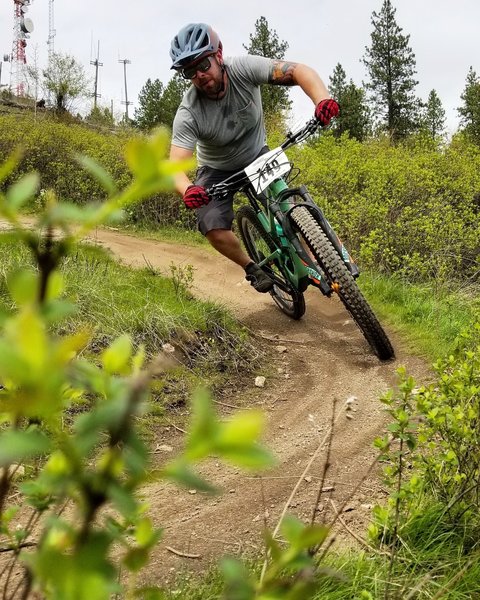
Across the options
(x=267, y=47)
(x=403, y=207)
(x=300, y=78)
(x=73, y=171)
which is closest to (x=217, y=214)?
(x=300, y=78)

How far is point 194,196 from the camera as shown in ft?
13.7

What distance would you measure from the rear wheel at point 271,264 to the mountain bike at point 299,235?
0.09 m

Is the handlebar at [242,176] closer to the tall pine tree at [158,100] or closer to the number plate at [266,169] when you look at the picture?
the number plate at [266,169]

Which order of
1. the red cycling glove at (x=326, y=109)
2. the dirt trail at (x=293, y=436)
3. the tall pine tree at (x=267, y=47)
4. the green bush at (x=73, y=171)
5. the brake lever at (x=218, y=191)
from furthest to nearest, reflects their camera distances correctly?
the tall pine tree at (x=267, y=47), the green bush at (x=73, y=171), the brake lever at (x=218, y=191), the red cycling glove at (x=326, y=109), the dirt trail at (x=293, y=436)

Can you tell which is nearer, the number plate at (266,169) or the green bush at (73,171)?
the number plate at (266,169)

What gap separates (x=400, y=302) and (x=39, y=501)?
5392mm

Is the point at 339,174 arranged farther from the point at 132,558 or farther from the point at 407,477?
the point at 132,558

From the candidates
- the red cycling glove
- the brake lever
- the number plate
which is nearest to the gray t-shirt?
the brake lever

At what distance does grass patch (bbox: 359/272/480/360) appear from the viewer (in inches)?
186

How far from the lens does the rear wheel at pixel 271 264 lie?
17.0ft

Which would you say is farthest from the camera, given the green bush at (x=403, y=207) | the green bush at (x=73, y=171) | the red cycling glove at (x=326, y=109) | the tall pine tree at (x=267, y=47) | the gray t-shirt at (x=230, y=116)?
the tall pine tree at (x=267, y=47)

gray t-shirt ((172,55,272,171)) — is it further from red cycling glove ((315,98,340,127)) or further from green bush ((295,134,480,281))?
green bush ((295,134,480,281))

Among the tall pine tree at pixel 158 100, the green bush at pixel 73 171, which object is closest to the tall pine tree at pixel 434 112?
the tall pine tree at pixel 158 100

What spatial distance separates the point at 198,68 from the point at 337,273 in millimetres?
1831
